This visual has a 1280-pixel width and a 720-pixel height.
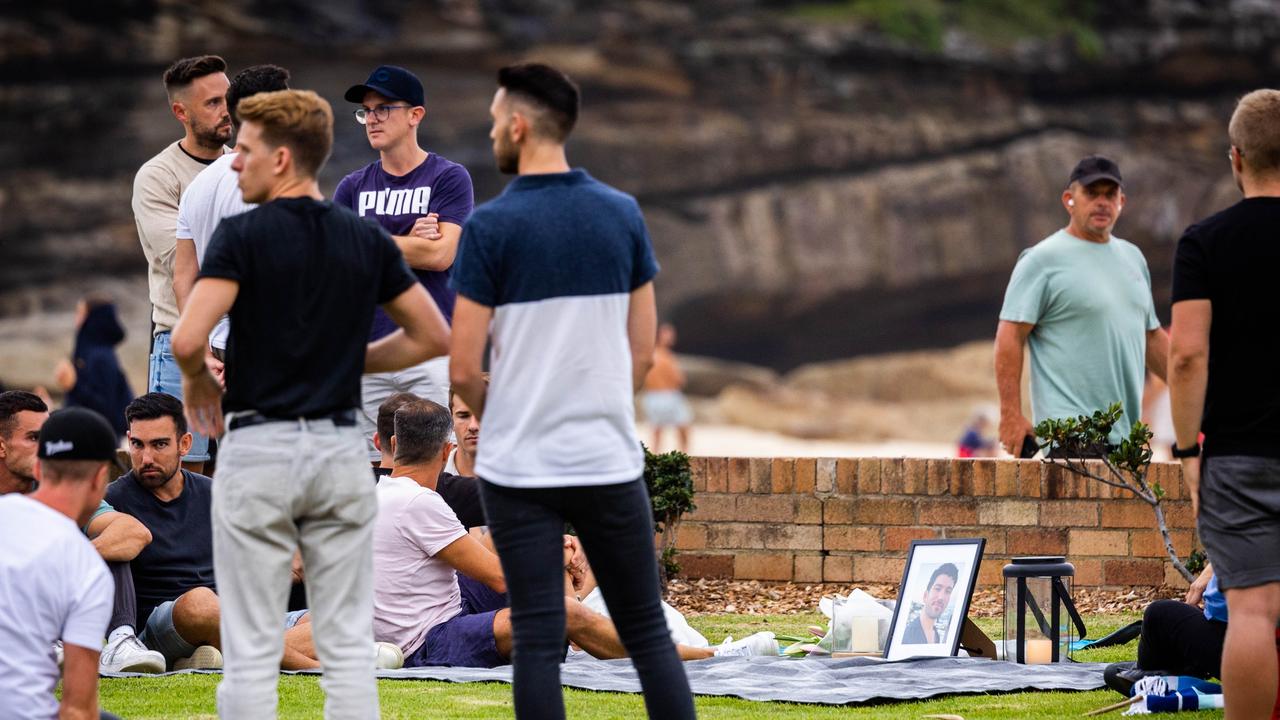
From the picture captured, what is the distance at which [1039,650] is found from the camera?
605 centimetres

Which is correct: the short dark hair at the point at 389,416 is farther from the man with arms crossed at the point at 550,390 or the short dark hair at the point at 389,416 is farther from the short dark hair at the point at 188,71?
the man with arms crossed at the point at 550,390

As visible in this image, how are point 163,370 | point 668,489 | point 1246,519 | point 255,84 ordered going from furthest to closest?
point 668,489 < point 163,370 < point 255,84 < point 1246,519

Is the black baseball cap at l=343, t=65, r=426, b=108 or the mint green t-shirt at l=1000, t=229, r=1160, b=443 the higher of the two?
the black baseball cap at l=343, t=65, r=426, b=108

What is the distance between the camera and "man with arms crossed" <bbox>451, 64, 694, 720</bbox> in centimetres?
369

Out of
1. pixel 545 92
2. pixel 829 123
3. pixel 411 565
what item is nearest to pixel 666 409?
pixel 829 123

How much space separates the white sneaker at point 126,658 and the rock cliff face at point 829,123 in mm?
22682

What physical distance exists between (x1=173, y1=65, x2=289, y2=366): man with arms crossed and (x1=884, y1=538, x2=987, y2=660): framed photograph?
2631 mm

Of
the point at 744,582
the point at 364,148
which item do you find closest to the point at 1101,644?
the point at 744,582

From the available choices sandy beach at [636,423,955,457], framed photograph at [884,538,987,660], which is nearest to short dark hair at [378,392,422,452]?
framed photograph at [884,538,987,660]

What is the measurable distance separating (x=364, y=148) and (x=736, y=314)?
7.99m

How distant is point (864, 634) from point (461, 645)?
149 cm

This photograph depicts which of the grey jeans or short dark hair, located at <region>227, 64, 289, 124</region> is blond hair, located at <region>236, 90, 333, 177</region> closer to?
the grey jeans

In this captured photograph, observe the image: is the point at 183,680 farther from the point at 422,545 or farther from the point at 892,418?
the point at 892,418

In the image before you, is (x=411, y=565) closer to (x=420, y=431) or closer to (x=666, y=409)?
(x=420, y=431)
